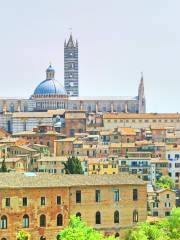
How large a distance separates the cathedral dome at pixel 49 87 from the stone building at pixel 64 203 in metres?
66.0

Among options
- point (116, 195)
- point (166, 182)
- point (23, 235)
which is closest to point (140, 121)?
point (166, 182)

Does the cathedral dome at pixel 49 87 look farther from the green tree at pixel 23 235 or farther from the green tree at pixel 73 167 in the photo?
the green tree at pixel 23 235

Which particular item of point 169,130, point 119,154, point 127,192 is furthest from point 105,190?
point 169,130

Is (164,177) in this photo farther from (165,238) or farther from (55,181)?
(165,238)

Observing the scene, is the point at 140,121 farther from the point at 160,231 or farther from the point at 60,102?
the point at 160,231

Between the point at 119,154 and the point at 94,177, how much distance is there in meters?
26.3

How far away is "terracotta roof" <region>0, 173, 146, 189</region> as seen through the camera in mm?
37688

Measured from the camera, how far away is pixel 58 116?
89312 mm

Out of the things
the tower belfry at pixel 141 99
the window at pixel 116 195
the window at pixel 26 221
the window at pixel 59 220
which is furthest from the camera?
the tower belfry at pixel 141 99

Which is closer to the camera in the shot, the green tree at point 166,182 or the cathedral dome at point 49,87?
the green tree at point 166,182

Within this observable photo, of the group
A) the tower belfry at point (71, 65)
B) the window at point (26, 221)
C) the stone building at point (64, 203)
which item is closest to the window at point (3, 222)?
the stone building at point (64, 203)

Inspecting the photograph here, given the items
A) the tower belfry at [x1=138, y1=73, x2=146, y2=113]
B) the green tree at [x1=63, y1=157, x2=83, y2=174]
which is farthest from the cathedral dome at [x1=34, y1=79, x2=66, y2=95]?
the green tree at [x1=63, y1=157, x2=83, y2=174]

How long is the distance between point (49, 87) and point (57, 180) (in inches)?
2668

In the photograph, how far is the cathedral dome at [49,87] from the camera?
10544 cm
